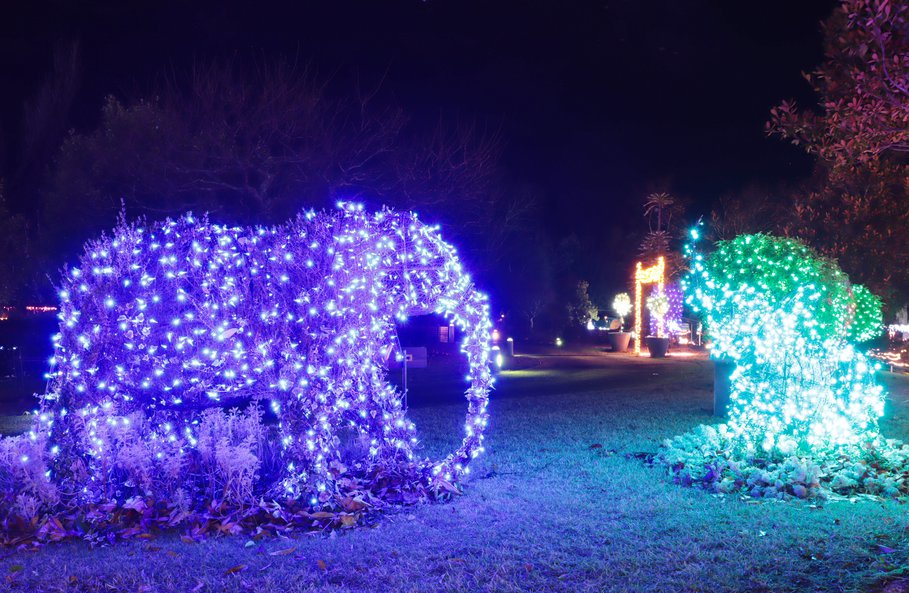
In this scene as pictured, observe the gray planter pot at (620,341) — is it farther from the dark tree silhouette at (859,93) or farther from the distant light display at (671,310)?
the dark tree silhouette at (859,93)

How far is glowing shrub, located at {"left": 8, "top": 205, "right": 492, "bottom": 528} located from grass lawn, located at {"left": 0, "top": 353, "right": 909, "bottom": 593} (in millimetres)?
732

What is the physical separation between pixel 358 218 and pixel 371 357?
1364mm

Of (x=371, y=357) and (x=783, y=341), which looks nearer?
(x=371, y=357)

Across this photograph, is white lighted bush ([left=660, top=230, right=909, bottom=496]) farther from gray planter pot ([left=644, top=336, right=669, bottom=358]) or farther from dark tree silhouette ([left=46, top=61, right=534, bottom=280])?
gray planter pot ([left=644, top=336, right=669, bottom=358])

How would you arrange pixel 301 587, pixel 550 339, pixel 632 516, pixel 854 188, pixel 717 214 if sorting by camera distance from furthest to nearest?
pixel 550 339, pixel 717 214, pixel 854 188, pixel 632 516, pixel 301 587

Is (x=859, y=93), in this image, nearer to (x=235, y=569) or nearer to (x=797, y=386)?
(x=797, y=386)

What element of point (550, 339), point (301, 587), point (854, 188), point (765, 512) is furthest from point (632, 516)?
Result: point (550, 339)

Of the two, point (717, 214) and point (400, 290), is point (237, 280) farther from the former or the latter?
point (717, 214)

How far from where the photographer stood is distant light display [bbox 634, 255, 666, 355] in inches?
1131

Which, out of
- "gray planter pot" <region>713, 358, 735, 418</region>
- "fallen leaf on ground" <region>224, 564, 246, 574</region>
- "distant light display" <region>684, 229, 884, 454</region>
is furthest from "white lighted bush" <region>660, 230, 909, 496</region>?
"fallen leaf on ground" <region>224, 564, 246, 574</region>

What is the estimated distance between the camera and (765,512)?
581cm

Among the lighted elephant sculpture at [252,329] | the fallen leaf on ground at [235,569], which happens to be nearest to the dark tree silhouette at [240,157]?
the lighted elephant sculpture at [252,329]

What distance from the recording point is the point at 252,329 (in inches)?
252

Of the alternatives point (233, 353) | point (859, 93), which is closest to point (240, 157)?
point (233, 353)
